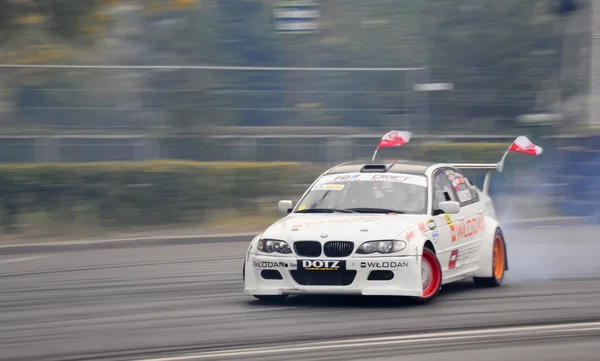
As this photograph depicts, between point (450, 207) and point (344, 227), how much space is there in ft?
3.95

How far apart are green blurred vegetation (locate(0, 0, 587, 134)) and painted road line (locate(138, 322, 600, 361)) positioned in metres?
11.7

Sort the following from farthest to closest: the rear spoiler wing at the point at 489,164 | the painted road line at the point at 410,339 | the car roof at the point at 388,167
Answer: the rear spoiler wing at the point at 489,164 < the car roof at the point at 388,167 < the painted road line at the point at 410,339

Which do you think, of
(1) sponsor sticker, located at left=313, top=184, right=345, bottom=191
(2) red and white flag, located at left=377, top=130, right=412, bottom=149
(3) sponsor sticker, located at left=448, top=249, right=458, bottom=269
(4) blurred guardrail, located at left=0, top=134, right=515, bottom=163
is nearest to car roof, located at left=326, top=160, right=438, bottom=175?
(1) sponsor sticker, located at left=313, top=184, right=345, bottom=191

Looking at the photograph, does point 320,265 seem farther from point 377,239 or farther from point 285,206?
point 285,206

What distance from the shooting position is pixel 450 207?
10.9 m

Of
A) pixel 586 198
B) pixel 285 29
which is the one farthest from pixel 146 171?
pixel 586 198

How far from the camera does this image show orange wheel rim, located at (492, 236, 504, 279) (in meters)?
12.2

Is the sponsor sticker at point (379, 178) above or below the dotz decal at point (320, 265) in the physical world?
above

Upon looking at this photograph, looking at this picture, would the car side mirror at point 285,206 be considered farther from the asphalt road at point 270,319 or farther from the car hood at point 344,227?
the asphalt road at point 270,319

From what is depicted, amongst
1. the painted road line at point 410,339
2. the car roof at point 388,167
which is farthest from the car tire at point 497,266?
the painted road line at point 410,339

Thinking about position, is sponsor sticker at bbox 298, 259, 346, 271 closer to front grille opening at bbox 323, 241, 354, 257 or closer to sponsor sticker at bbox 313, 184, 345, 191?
front grille opening at bbox 323, 241, 354, 257

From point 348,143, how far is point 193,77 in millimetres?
3375

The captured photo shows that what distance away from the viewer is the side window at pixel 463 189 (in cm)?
1209

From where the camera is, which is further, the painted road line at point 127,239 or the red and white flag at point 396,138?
the painted road line at point 127,239
